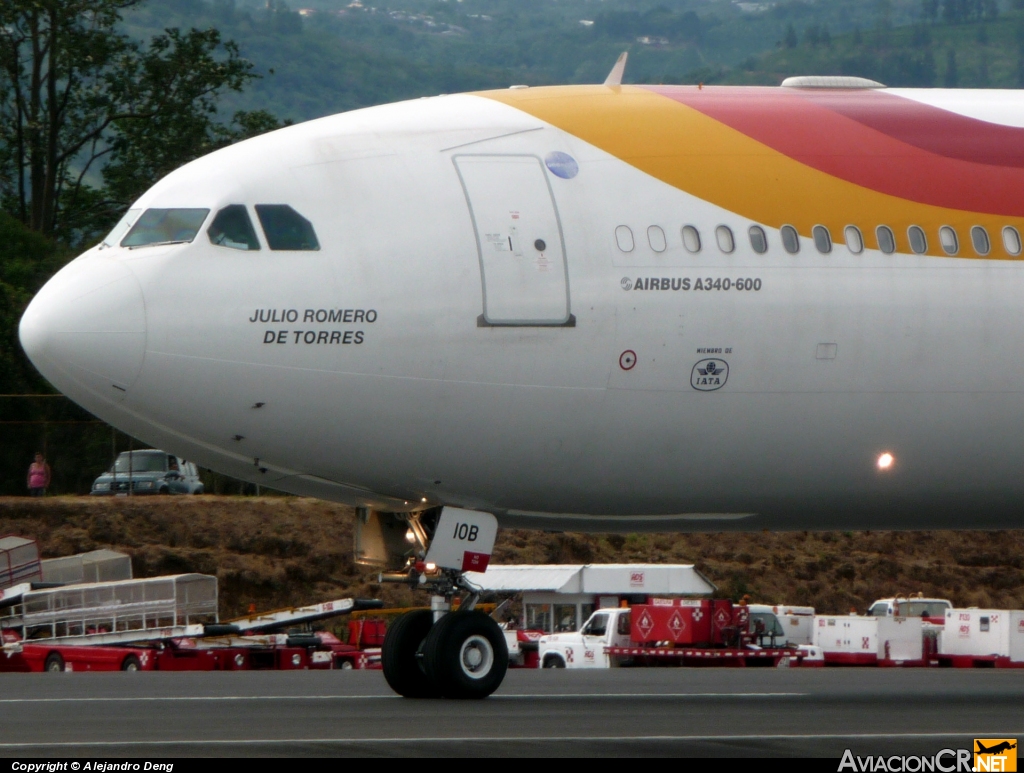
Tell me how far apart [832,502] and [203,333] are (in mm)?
6106

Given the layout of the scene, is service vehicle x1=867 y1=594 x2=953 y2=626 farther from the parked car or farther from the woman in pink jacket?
the woman in pink jacket

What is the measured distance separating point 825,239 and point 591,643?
19824 millimetres

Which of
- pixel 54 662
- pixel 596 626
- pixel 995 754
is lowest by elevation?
pixel 54 662

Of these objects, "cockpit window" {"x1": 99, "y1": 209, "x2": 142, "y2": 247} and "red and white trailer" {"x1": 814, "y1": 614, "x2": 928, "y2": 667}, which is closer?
"cockpit window" {"x1": 99, "y1": 209, "x2": 142, "y2": 247}

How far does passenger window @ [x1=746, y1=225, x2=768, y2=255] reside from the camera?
1429cm

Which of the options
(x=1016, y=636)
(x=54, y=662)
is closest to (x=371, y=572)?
(x=54, y=662)

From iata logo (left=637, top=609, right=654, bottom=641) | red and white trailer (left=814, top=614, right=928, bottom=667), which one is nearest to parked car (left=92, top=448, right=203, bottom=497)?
iata logo (left=637, top=609, right=654, bottom=641)

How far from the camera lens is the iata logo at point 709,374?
14.0 metres

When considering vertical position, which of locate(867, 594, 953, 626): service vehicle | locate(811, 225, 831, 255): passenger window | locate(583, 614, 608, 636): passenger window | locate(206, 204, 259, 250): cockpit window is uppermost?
locate(811, 225, 831, 255): passenger window

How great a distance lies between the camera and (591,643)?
33.1 m

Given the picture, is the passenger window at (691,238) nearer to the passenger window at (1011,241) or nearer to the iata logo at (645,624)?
the passenger window at (1011,241)

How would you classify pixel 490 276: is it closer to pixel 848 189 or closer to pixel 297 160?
pixel 297 160

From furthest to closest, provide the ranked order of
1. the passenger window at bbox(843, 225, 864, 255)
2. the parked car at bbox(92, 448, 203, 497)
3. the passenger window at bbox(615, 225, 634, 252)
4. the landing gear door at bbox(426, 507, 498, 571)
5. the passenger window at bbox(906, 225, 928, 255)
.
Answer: the parked car at bbox(92, 448, 203, 497)
the passenger window at bbox(906, 225, 928, 255)
the passenger window at bbox(843, 225, 864, 255)
the landing gear door at bbox(426, 507, 498, 571)
the passenger window at bbox(615, 225, 634, 252)

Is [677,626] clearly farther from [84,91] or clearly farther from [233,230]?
[84,91]
